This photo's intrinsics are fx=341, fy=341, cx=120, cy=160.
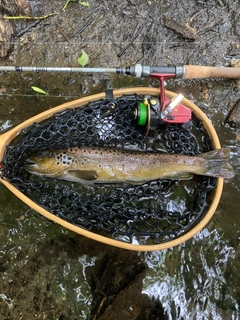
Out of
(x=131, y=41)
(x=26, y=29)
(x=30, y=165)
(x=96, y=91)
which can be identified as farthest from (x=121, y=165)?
(x=26, y=29)

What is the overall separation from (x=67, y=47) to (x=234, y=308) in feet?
9.14

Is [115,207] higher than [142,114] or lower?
lower

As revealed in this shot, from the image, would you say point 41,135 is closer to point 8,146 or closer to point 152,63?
point 8,146

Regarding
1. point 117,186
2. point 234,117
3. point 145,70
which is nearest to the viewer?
point 145,70

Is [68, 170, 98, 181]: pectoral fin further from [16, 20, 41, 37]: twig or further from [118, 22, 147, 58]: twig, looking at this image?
[16, 20, 41, 37]: twig

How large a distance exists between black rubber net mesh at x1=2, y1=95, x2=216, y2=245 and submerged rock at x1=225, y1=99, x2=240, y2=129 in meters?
0.40

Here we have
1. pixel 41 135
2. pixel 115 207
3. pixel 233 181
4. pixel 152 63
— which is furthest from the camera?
pixel 152 63

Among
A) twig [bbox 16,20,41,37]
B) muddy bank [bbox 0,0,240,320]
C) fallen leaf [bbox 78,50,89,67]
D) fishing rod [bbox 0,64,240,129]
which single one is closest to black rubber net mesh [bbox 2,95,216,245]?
fishing rod [bbox 0,64,240,129]

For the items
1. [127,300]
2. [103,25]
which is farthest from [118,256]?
[103,25]

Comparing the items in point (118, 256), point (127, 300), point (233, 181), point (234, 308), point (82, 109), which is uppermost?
point (82, 109)

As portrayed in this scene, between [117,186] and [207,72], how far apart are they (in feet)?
3.92

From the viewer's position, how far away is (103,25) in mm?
3314

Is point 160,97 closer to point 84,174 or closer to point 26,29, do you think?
point 84,174

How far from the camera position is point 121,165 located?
278cm
